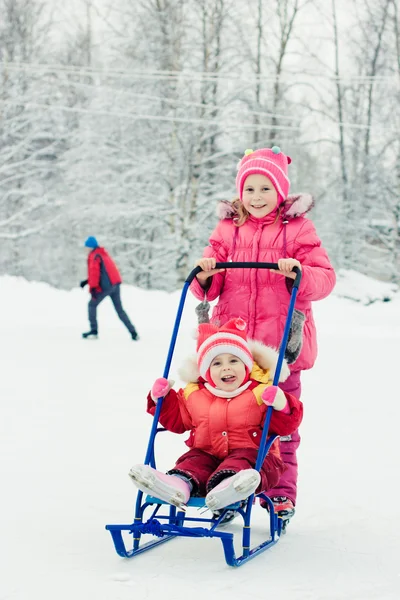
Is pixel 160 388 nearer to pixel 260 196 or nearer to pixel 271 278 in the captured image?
pixel 271 278

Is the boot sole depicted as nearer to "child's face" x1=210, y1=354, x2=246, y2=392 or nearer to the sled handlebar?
"child's face" x1=210, y1=354, x2=246, y2=392

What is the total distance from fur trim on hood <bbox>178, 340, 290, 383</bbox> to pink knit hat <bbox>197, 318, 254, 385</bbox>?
0.03 metres

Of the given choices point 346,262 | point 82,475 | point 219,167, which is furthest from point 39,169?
point 82,475

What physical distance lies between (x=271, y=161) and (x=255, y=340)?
84 cm

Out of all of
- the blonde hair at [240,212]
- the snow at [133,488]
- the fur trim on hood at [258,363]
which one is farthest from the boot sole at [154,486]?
the blonde hair at [240,212]

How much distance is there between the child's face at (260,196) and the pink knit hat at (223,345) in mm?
556

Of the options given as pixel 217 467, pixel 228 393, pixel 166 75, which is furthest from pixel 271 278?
pixel 166 75

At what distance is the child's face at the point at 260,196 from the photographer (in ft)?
12.0

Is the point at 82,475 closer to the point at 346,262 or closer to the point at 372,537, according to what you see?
the point at 372,537

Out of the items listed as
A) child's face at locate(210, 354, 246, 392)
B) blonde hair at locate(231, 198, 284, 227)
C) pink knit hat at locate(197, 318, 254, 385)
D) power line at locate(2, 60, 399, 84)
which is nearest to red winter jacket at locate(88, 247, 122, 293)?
blonde hair at locate(231, 198, 284, 227)

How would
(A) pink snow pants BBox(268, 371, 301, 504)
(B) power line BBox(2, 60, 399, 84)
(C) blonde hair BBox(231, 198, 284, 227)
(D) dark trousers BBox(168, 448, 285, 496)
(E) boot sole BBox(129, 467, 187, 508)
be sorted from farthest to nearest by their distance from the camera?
(B) power line BBox(2, 60, 399, 84), (C) blonde hair BBox(231, 198, 284, 227), (A) pink snow pants BBox(268, 371, 301, 504), (D) dark trousers BBox(168, 448, 285, 496), (E) boot sole BBox(129, 467, 187, 508)

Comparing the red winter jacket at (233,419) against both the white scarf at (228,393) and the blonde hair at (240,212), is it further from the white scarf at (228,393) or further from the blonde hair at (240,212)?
the blonde hair at (240,212)

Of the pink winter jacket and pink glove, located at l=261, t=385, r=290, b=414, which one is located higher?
the pink winter jacket

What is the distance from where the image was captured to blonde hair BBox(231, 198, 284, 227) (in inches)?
147
